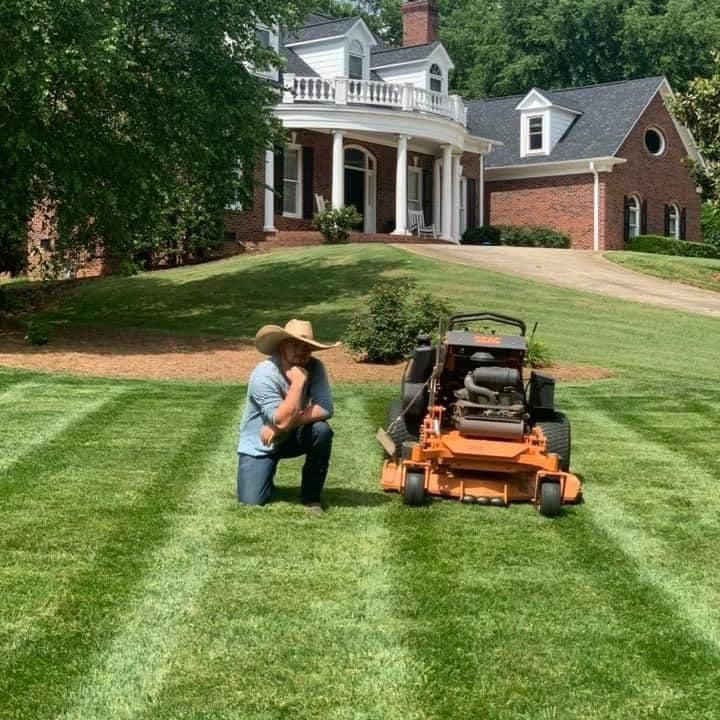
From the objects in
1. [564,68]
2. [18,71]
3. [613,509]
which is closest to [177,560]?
[613,509]

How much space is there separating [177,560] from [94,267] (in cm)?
2355

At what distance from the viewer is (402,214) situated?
1271 inches

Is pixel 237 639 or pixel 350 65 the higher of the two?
pixel 350 65

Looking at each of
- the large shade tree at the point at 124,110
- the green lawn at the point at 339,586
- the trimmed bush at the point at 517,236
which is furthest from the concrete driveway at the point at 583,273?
the green lawn at the point at 339,586

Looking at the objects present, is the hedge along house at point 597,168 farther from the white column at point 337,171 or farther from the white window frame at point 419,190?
the white column at point 337,171

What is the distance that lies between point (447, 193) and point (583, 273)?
8950mm

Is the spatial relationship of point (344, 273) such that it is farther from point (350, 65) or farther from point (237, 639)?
point (237, 639)

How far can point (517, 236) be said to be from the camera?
35.7 m

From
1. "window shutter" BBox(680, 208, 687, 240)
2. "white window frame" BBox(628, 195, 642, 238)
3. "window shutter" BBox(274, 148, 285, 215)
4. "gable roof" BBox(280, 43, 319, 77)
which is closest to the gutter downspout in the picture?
"white window frame" BBox(628, 195, 642, 238)

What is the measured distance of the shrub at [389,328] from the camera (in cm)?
1480

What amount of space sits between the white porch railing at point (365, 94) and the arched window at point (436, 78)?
2397 millimetres

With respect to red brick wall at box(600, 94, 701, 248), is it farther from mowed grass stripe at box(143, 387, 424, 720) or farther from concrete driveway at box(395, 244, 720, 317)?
mowed grass stripe at box(143, 387, 424, 720)

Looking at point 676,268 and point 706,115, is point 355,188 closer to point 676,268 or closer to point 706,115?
point 676,268

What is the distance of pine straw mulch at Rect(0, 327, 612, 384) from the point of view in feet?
44.4
